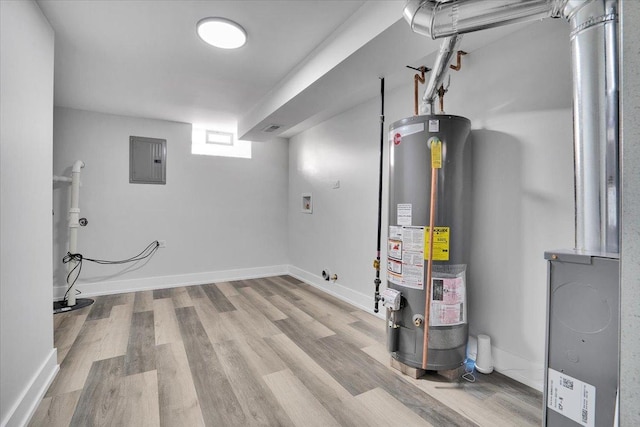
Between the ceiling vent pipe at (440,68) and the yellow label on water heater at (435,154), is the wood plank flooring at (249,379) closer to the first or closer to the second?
the yellow label on water heater at (435,154)

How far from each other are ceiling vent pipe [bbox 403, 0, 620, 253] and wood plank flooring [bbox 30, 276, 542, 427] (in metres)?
1.11

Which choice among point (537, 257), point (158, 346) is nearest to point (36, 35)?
point (158, 346)

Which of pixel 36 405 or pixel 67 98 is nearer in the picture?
pixel 36 405

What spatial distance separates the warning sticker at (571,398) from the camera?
1105mm

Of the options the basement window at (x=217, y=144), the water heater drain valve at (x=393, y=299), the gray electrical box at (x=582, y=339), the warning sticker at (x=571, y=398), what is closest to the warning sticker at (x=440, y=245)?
the water heater drain valve at (x=393, y=299)

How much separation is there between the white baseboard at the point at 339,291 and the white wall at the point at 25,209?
262 centimetres

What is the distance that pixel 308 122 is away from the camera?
4117 mm

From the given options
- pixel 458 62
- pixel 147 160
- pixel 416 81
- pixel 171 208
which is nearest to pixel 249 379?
pixel 416 81

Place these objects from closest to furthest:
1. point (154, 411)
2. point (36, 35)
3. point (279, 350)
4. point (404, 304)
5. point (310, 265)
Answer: point (154, 411) → point (36, 35) → point (404, 304) → point (279, 350) → point (310, 265)

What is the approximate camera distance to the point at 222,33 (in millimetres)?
2045

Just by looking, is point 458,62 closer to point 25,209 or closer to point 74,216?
point 25,209

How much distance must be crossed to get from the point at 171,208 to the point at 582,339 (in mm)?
4496

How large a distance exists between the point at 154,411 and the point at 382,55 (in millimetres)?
2534

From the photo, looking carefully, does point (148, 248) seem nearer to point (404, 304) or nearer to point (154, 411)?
point (154, 411)
